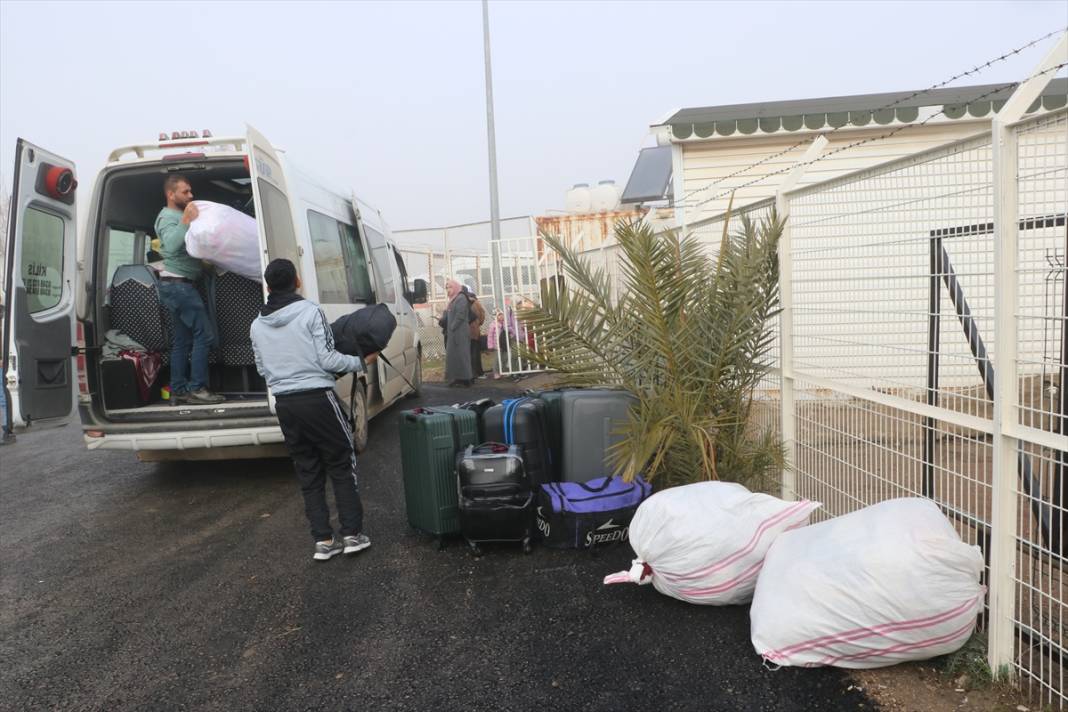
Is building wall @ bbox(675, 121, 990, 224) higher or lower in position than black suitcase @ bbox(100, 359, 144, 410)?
higher

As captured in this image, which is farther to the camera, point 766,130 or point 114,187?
point 766,130

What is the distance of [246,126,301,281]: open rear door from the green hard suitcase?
1.66m

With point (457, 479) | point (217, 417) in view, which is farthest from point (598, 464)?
point (217, 417)

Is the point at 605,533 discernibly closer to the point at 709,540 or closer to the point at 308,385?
the point at 709,540

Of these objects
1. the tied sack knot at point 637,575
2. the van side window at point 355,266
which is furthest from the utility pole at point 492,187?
the tied sack knot at point 637,575

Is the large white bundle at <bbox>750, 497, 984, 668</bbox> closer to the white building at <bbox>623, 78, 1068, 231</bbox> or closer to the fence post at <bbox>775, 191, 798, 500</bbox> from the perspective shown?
the fence post at <bbox>775, 191, 798, 500</bbox>

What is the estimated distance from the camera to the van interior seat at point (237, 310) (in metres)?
6.61

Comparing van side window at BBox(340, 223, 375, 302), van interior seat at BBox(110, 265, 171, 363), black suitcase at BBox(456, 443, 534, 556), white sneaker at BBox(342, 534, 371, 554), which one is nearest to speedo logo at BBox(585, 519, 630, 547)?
black suitcase at BBox(456, 443, 534, 556)

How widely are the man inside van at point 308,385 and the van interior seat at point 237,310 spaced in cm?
229

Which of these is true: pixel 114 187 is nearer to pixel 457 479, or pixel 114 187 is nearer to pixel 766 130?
pixel 457 479

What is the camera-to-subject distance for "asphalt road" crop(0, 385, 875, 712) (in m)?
2.92

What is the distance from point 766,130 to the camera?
28.0 feet

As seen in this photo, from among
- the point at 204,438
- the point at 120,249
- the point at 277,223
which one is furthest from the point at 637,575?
the point at 120,249

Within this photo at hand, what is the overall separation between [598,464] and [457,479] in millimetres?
923
